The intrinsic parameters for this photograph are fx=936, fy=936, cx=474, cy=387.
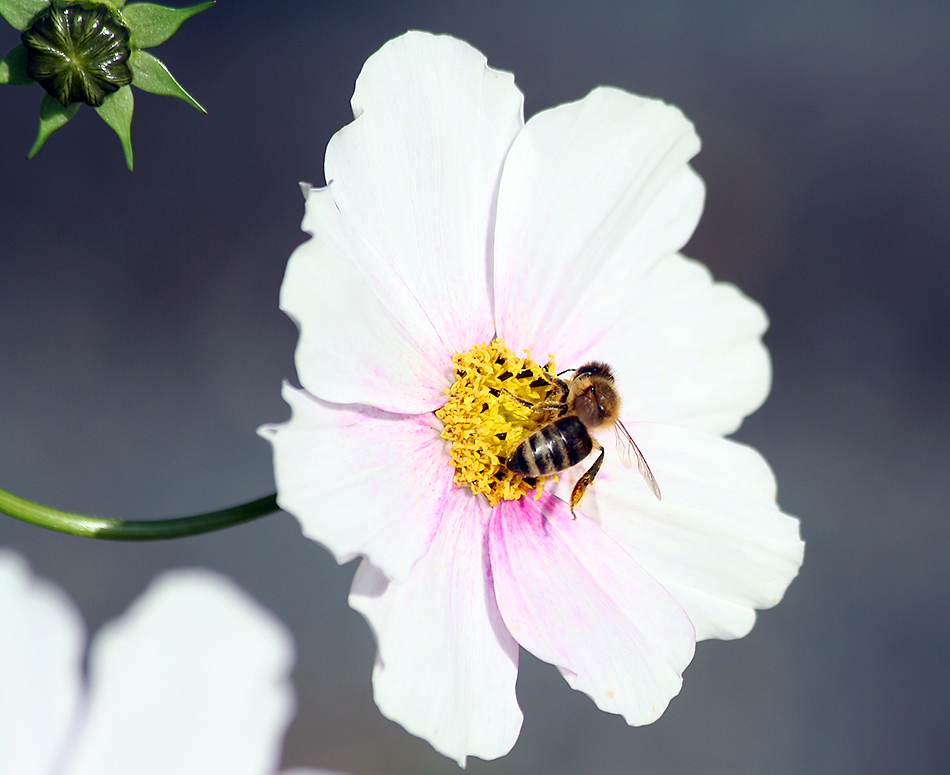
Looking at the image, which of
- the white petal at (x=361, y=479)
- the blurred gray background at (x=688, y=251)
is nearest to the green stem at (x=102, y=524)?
the white petal at (x=361, y=479)

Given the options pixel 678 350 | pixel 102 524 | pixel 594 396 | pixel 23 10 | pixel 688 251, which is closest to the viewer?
pixel 102 524

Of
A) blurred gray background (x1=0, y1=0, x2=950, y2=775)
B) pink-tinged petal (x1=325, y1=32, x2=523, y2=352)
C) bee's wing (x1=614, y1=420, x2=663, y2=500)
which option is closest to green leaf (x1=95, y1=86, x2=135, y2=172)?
pink-tinged petal (x1=325, y1=32, x2=523, y2=352)

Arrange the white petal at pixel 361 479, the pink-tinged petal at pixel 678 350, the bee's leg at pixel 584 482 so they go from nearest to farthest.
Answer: the white petal at pixel 361 479 → the bee's leg at pixel 584 482 → the pink-tinged petal at pixel 678 350

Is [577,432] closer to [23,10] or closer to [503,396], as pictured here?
[503,396]

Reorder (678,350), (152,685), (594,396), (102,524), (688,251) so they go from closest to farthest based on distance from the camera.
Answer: (152,685), (102,524), (594,396), (678,350), (688,251)

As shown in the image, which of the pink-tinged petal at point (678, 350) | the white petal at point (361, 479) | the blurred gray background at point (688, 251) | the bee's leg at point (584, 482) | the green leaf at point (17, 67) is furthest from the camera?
the blurred gray background at point (688, 251)

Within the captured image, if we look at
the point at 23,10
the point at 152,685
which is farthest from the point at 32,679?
the point at 23,10

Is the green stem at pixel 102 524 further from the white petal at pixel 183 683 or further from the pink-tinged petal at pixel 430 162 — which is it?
the pink-tinged petal at pixel 430 162

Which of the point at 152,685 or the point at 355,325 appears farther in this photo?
the point at 355,325
